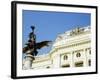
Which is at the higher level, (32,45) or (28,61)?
(32,45)

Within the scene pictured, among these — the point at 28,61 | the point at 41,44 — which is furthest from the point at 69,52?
the point at 28,61

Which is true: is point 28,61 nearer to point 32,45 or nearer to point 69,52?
point 32,45

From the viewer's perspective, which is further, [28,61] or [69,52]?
[69,52]

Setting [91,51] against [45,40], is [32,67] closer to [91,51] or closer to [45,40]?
[45,40]

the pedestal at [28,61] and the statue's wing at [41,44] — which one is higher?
the statue's wing at [41,44]

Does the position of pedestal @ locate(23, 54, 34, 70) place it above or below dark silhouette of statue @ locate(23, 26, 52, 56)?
below

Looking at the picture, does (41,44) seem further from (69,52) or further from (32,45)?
(69,52)

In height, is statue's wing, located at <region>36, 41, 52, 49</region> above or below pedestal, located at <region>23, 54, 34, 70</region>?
above
